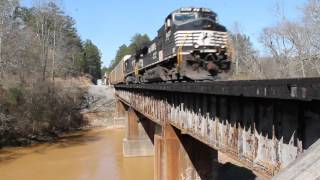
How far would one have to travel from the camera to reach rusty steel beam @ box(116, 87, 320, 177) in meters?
5.33

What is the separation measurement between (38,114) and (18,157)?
12070 mm

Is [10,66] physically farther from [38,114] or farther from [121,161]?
[121,161]

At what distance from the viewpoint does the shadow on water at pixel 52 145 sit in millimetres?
32906

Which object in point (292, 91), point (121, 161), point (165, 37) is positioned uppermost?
point (165, 37)

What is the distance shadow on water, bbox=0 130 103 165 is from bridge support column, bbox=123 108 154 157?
7605mm

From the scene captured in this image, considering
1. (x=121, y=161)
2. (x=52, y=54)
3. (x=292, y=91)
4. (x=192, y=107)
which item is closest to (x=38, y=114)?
(x=121, y=161)

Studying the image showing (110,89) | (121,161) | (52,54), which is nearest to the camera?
(121,161)

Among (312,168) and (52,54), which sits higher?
(52,54)

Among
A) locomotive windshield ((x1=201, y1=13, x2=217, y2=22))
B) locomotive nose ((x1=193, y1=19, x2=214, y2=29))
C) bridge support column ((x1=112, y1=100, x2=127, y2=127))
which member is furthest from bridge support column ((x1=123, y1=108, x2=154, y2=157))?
bridge support column ((x1=112, y1=100, x2=127, y2=127))

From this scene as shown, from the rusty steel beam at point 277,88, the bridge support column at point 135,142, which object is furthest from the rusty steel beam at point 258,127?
the bridge support column at point 135,142

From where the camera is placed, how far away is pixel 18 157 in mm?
32438

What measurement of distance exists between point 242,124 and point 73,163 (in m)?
25.2

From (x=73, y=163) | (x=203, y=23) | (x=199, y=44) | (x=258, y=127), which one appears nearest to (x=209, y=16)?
(x=203, y=23)

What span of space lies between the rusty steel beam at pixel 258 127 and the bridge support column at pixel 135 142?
21909mm
